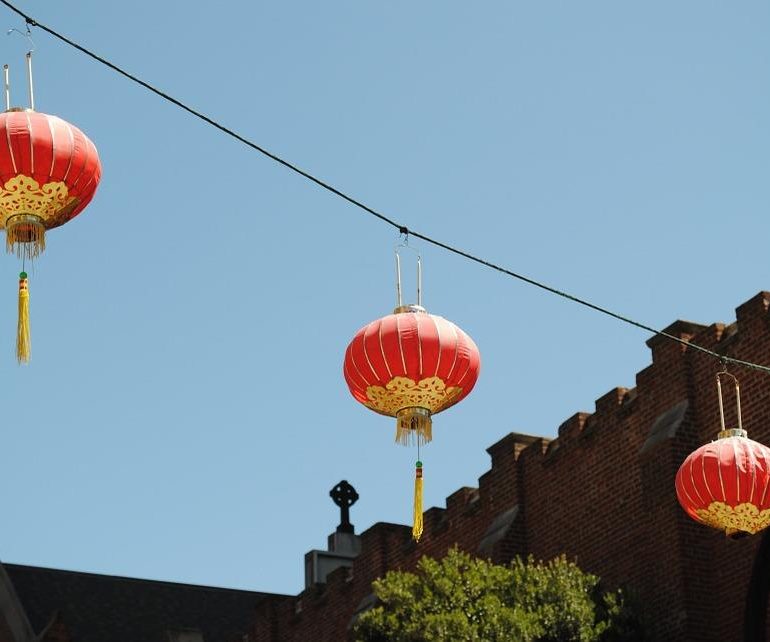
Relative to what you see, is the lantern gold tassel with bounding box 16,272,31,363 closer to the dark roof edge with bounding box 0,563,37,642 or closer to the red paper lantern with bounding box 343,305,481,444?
the red paper lantern with bounding box 343,305,481,444

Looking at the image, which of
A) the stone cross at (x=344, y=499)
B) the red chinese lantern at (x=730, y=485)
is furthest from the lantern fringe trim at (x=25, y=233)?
the stone cross at (x=344, y=499)

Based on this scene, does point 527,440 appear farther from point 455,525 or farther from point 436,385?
point 436,385

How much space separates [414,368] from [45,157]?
3711 mm

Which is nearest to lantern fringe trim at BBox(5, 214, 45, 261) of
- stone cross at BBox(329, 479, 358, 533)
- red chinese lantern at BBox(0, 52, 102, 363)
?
red chinese lantern at BBox(0, 52, 102, 363)

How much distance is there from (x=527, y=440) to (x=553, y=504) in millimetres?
1559

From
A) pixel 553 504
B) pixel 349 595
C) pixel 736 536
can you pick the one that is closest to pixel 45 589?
pixel 349 595

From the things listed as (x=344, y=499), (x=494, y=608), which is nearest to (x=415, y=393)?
(x=494, y=608)

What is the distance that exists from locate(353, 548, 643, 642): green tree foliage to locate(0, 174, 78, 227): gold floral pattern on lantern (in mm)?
9522

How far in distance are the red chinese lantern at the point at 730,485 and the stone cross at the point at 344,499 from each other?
68.2 feet

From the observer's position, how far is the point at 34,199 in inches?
496

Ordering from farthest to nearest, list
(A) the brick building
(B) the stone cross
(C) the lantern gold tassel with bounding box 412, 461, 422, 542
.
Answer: (B) the stone cross
(A) the brick building
(C) the lantern gold tassel with bounding box 412, 461, 422, 542

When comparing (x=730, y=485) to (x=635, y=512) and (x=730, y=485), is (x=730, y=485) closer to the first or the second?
(x=730, y=485)

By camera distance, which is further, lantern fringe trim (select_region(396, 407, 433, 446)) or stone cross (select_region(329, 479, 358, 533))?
stone cross (select_region(329, 479, 358, 533))

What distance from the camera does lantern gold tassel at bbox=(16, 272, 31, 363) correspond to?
1228 cm
